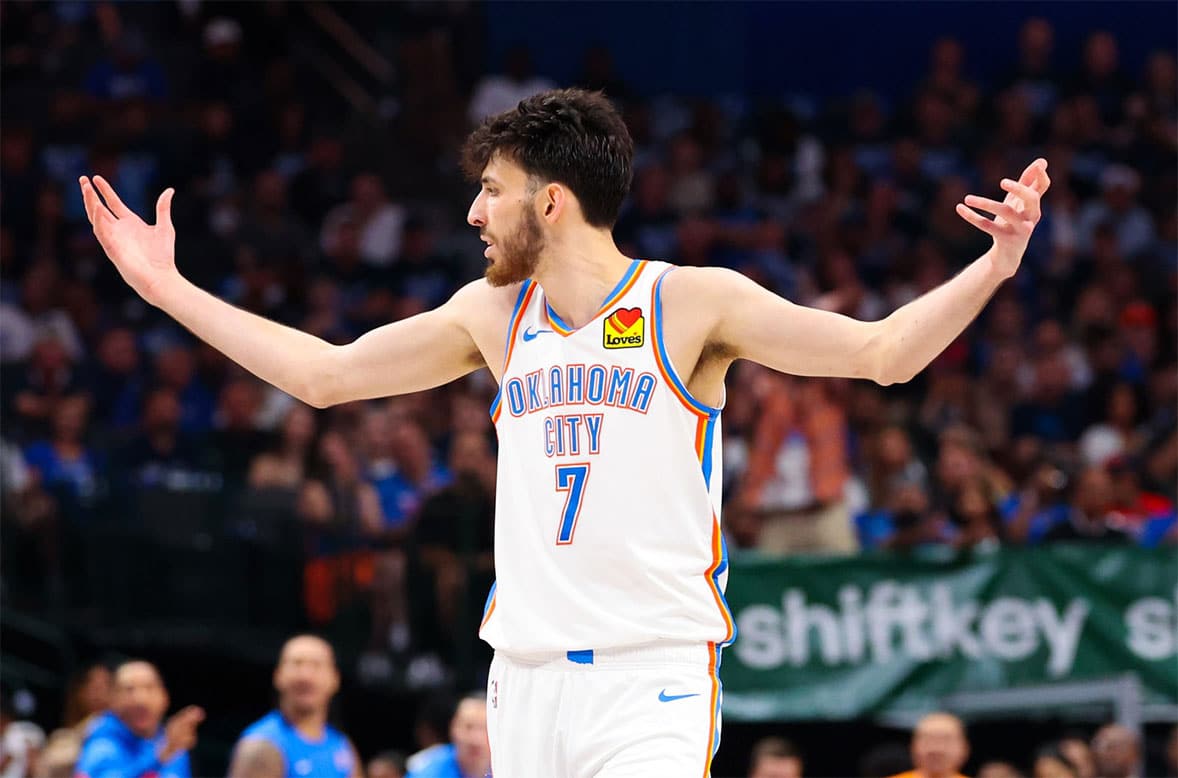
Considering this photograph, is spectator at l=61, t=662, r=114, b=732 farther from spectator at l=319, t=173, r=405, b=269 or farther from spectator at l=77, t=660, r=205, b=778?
spectator at l=319, t=173, r=405, b=269

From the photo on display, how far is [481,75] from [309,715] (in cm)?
1098

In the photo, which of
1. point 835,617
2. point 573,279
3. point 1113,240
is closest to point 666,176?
point 1113,240

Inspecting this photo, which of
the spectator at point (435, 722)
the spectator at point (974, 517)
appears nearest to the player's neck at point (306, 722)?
the spectator at point (435, 722)

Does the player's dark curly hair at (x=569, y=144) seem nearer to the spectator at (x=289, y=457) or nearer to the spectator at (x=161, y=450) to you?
the spectator at (x=289, y=457)

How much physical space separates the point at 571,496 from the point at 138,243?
148cm

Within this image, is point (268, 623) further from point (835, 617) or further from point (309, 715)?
point (835, 617)

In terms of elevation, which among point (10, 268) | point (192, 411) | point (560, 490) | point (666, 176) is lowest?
point (560, 490)

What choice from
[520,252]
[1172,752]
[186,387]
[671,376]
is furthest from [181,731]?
[1172,752]

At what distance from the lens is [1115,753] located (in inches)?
407

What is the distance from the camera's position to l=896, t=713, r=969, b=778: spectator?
9383mm

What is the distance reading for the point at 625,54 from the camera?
19469mm

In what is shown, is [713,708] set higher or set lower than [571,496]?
lower

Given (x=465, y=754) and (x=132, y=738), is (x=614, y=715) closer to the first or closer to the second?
(x=465, y=754)

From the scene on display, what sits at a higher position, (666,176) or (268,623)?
(666,176)
